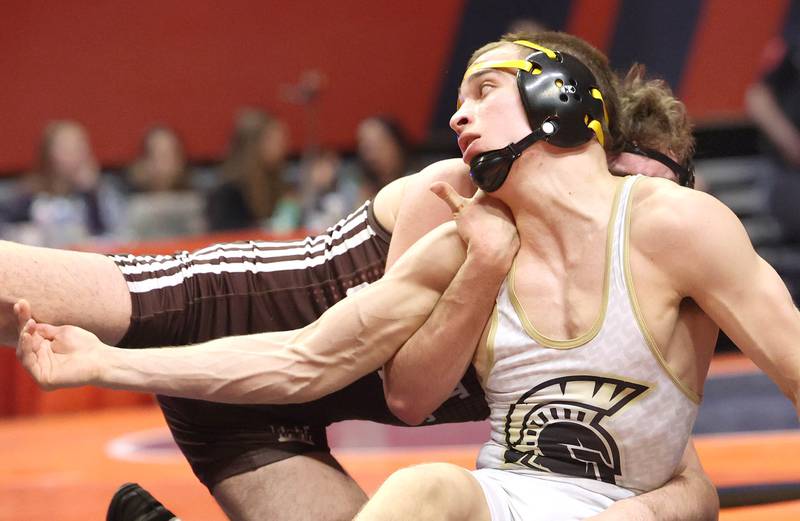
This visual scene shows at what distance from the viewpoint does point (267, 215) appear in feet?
25.6

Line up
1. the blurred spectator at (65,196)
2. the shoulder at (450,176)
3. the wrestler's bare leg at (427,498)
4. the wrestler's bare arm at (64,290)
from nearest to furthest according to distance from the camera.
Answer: the wrestler's bare leg at (427,498)
the wrestler's bare arm at (64,290)
the shoulder at (450,176)
the blurred spectator at (65,196)

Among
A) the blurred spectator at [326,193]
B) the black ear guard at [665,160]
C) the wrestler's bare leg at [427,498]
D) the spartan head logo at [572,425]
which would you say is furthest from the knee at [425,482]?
the blurred spectator at [326,193]

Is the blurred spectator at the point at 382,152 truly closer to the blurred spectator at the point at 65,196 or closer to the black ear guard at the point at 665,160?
the blurred spectator at the point at 65,196

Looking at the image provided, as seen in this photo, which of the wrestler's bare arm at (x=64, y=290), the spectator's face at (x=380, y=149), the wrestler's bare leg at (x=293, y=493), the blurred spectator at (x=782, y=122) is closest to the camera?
the wrestler's bare arm at (x=64, y=290)

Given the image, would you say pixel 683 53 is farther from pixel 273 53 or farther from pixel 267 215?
pixel 267 215

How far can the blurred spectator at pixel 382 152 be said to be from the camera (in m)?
7.85

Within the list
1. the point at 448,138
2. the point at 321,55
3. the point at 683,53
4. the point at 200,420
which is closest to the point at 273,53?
the point at 321,55

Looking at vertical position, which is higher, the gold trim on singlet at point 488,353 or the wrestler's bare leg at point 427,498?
the gold trim on singlet at point 488,353

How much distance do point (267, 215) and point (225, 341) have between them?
17.4ft

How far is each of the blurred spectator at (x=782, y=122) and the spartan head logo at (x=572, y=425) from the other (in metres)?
6.37

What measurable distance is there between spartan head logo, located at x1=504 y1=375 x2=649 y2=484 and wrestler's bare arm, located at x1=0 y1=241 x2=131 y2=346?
0.97 meters

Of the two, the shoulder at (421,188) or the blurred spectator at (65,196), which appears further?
the blurred spectator at (65,196)

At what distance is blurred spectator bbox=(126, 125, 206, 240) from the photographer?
24.7 feet

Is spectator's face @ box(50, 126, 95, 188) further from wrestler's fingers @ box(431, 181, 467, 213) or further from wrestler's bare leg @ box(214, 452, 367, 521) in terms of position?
wrestler's fingers @ box(431, 181, 467, 213)
